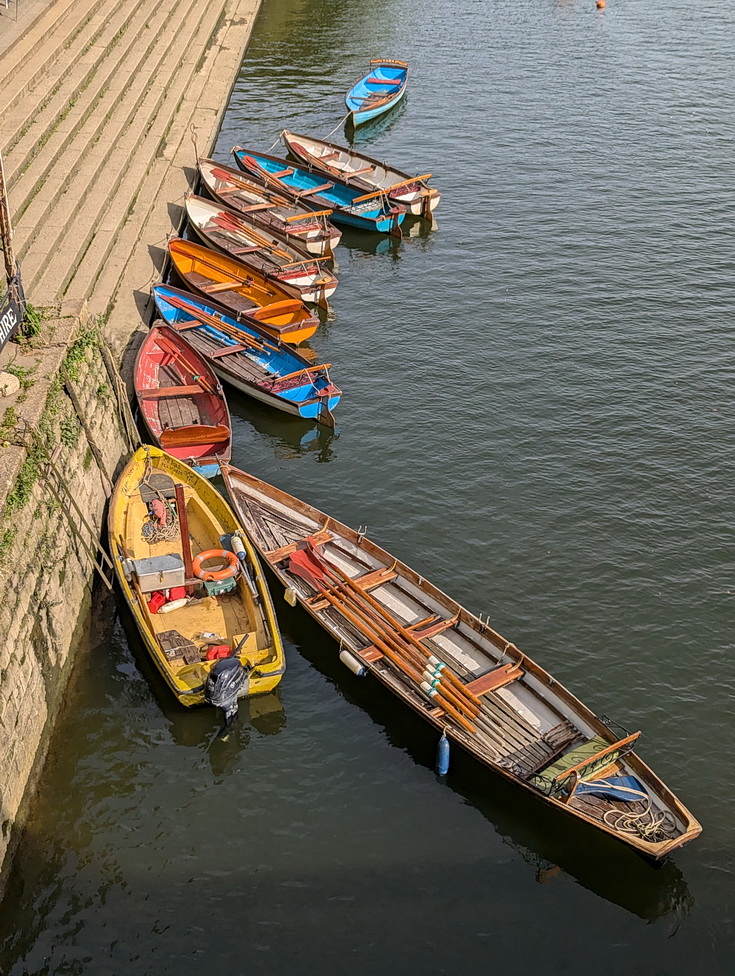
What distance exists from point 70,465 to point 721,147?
38450 millimetres

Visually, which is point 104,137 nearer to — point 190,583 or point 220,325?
point 220,325

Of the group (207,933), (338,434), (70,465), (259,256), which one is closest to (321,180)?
(259,256)

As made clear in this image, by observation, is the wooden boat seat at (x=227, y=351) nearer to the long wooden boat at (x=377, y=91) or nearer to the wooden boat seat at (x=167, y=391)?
the wooden boat seat at (x=167, y=391)

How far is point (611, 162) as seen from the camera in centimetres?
4591

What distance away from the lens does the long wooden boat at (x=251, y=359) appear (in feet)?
95.1

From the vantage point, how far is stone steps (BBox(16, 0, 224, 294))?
1194 inches

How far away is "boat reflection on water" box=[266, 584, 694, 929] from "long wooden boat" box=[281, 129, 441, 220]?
84.3 ft

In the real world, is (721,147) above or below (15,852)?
above

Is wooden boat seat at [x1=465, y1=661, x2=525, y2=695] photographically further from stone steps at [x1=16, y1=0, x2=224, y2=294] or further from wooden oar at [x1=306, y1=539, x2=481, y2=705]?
stone steps at [x1=16, y1=0, x2=224, y2=294]

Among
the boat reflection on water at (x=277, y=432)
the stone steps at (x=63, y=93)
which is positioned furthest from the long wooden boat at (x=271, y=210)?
the boat reflection on water at (x=277, y=432)

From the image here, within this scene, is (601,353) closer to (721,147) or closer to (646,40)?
(721,147)

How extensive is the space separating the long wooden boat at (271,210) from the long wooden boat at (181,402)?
991 cm

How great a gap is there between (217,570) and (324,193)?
24.9 meters

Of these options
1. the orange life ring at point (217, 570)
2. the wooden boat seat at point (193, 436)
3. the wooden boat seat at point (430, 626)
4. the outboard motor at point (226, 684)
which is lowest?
the wooden boat seat at point (430, 626)
